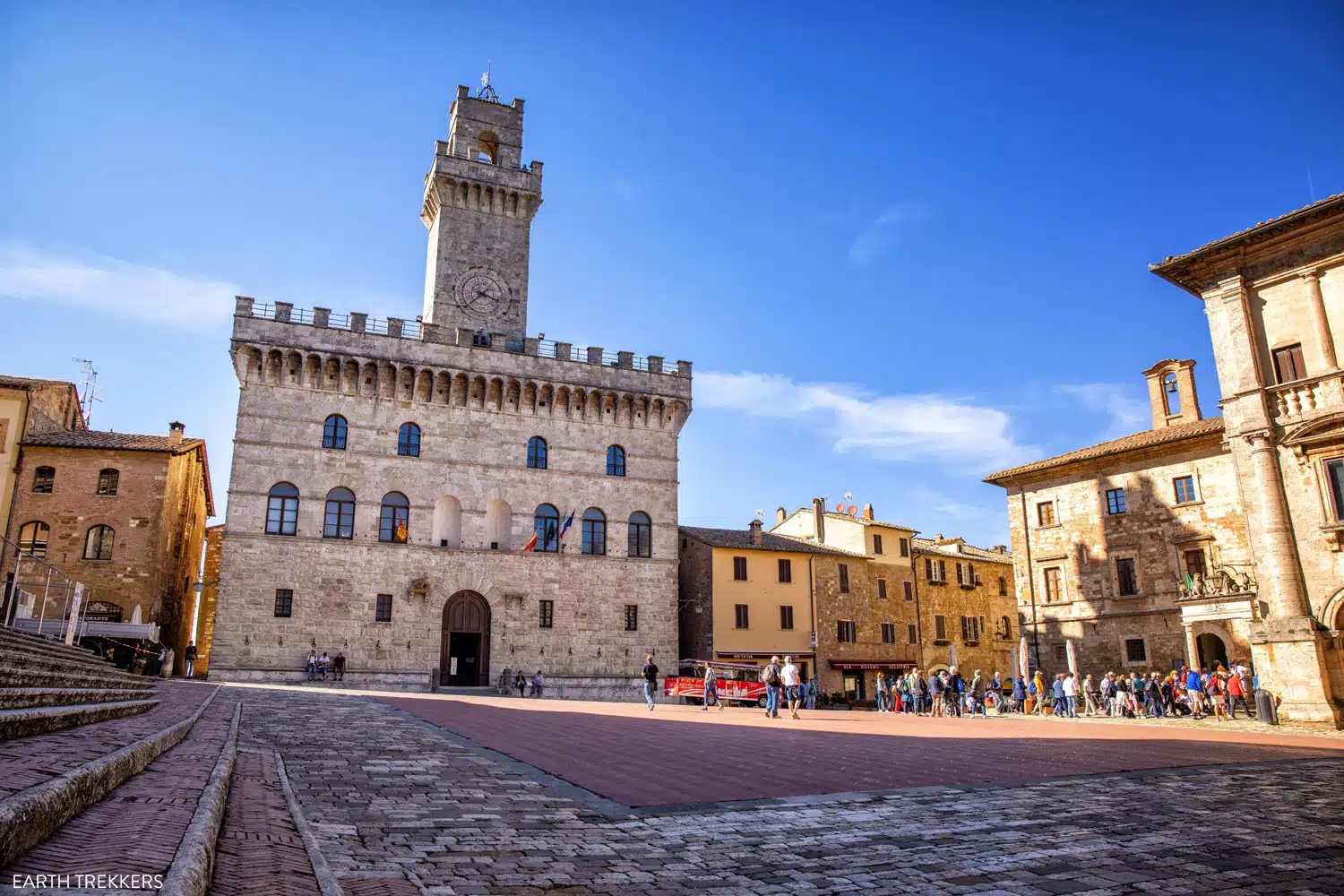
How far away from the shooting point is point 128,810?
14.1 feet

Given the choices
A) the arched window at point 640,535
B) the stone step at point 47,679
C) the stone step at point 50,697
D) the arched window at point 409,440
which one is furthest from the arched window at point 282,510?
the stone step at point 50,697

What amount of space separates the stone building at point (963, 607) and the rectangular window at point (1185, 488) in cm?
1646

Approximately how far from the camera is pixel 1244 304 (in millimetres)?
25250

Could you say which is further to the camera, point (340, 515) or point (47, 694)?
point (340, 515)

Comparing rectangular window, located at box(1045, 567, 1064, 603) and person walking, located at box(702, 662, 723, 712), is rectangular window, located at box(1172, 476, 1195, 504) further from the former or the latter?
person walking, located at box(702, 662, 723, 712)

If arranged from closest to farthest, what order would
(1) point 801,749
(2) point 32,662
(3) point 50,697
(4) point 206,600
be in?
(3) point 50,697, (2) point 32,662, (1) point 801,749, (4) point 206,600

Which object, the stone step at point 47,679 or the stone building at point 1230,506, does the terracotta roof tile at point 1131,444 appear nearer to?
the stone building at point 1230,506

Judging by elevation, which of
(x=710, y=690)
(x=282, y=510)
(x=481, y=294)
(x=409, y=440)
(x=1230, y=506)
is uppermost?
(x=481, y=294)

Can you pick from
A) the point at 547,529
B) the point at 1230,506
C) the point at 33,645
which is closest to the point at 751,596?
the point at 547,529

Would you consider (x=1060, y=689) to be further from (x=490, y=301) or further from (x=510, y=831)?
(x=490, y=301)

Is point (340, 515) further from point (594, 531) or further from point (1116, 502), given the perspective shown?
point (1116, 502)

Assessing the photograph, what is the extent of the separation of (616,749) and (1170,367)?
113ft

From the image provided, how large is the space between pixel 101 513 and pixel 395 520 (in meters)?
11.6

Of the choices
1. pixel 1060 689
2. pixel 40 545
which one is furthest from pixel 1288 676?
pixel 40 545
